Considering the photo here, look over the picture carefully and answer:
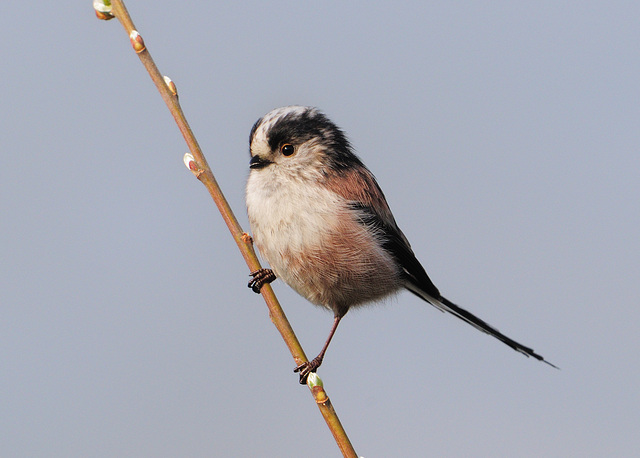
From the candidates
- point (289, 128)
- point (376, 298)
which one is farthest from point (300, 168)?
point (376, 298)

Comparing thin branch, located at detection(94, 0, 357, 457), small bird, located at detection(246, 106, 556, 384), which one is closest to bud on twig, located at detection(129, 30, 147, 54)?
thin branch, located at detection(94, 0, 357, 457)

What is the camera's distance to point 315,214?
3.32 m

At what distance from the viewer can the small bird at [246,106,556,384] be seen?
328 cm

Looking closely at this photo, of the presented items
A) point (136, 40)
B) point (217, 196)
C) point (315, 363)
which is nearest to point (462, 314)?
point (315, 363)

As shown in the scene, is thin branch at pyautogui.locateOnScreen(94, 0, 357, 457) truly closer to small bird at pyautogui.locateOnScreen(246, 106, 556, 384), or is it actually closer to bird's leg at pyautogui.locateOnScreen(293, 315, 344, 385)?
bird's leg at pyautogui.locateOnScreen(293, 315, 344, 385)

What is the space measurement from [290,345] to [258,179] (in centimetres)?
114

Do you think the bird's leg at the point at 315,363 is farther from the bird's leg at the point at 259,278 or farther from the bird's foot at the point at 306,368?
the bird's leg at the point at 259,278

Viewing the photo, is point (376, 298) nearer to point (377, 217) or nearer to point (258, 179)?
point (377, 217)

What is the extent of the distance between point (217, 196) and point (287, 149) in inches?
40.5

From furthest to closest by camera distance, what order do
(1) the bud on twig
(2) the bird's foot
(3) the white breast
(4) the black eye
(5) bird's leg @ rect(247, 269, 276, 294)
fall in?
(4) the black eye, (3) the white breast, (5) bird's leg @ rect(247, 269, 276, 294), (2) the bird's foot, (1) the bud on twig

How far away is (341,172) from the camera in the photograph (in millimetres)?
3539

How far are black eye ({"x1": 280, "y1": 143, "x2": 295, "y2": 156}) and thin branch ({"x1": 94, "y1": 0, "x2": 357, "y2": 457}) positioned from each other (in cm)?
89

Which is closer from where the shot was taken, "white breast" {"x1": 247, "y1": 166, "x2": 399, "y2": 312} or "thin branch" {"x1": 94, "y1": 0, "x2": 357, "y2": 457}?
"thin branch" {"x1": 94, "y1": 0, "x2": 357, "y2": 457}

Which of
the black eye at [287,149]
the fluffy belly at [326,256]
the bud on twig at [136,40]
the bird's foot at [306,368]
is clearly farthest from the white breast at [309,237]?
the bud on twig at [136,40]
